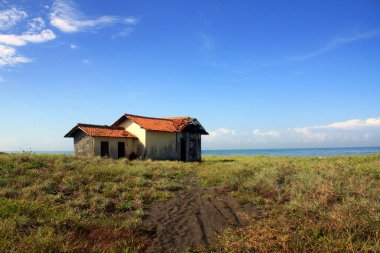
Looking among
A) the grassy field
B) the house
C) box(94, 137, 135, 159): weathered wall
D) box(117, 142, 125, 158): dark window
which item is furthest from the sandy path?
box(117, 142, 125, 158): dark window

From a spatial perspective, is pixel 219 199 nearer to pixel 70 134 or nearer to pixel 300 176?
pixel 300 176

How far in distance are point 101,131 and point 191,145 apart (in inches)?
350

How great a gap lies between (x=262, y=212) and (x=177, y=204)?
112 inches

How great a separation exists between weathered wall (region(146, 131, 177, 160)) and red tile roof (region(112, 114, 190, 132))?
48cm

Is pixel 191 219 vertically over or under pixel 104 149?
under

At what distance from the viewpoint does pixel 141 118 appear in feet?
103

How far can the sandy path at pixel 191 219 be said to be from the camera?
7883 millimetres

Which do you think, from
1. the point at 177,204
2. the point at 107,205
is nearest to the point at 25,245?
the point at 107,205

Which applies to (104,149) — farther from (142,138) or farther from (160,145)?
(160,145)

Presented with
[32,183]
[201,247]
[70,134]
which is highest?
[70,134]

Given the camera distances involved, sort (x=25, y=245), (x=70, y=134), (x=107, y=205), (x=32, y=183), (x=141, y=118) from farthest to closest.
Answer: (x=141, y=118)
(x=70, y=134)
(x=32, y=183)
(x=107, y=205)
(x=25, y=245)

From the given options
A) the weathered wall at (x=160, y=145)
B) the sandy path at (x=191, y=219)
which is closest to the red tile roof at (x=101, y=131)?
the weathered wall at (x=160, y=145)

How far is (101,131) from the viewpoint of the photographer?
27.7 metres

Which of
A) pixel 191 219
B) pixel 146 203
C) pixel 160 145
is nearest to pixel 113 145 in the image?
pixel 160 145
